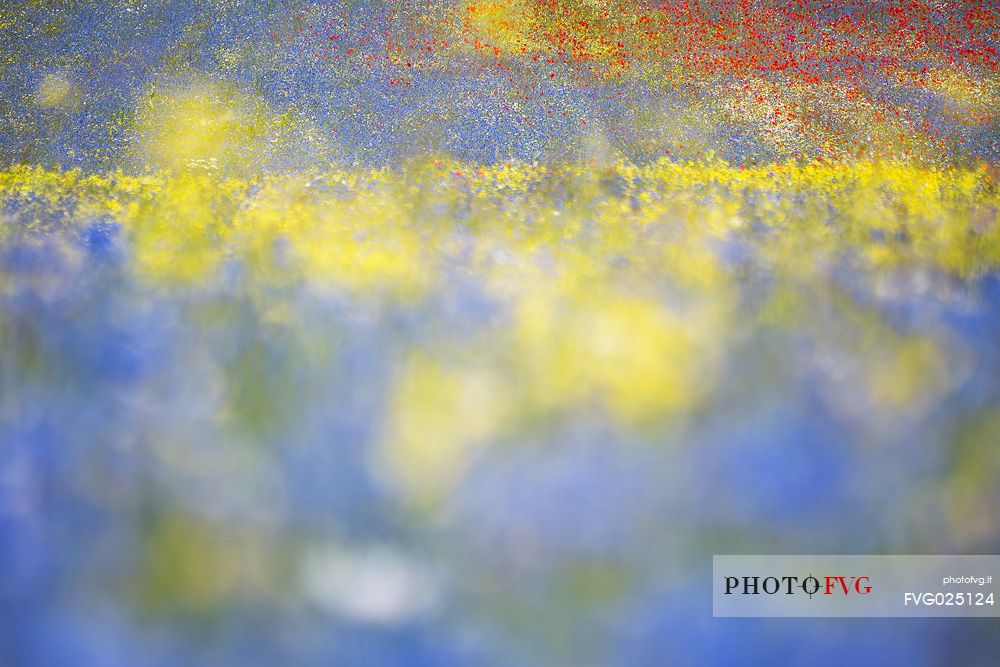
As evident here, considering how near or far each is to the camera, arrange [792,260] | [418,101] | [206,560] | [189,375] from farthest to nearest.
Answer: [418,101]
[792,260]
[189,375]
[206,560]

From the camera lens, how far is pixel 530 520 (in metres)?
4.60

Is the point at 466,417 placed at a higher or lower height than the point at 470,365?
lower

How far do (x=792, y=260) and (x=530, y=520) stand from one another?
8.97ft

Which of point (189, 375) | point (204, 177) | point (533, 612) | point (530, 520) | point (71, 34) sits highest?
point (71, 34)

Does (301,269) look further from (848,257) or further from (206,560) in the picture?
(848,257)

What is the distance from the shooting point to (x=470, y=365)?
4.81 m

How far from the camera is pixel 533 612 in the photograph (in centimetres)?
449

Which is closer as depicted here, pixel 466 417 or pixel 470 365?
pixel 466 417

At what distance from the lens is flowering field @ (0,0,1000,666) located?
14.7 feet

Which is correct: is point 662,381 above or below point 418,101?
below

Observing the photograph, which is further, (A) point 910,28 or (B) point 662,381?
(A) point 910,28

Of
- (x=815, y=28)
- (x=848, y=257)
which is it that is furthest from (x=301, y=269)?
(x=815, y=28)

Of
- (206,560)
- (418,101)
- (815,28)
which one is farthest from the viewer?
(815,28)

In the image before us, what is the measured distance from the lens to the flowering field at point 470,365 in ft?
14.7
